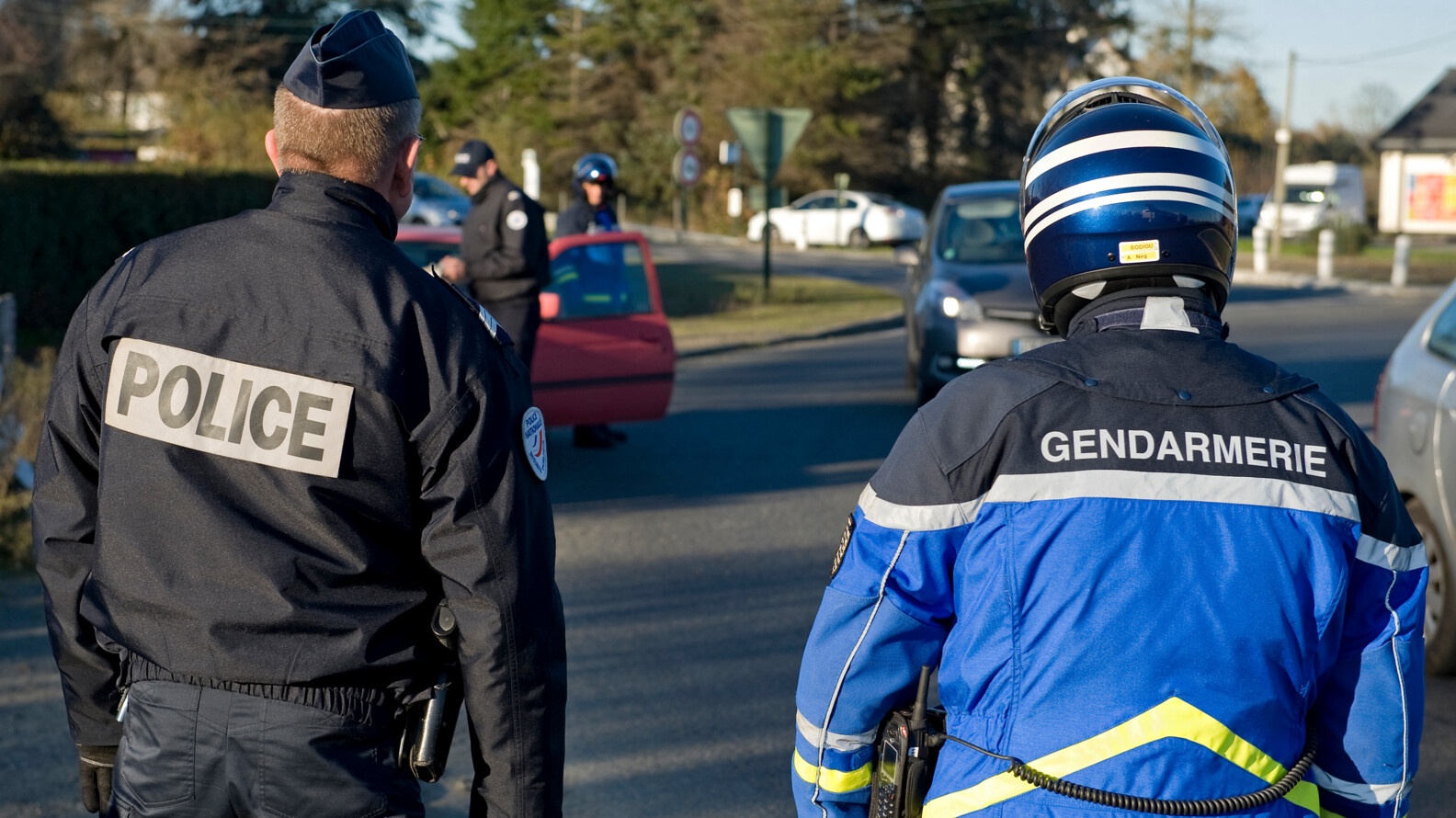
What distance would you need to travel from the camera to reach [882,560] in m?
1.81

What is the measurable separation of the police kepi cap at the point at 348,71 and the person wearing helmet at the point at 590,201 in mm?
7415

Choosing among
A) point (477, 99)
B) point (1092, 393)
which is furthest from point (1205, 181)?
point (477, 99)

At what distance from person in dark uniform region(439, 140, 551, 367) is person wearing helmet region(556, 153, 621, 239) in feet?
4.76

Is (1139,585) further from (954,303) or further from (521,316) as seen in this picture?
(954,303)

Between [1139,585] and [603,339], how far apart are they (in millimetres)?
7124

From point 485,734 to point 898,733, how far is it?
0.68 m

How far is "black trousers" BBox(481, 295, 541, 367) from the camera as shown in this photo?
8.11 metres

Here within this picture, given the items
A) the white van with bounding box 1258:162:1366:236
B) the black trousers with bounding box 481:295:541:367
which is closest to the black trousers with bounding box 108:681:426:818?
the black trousers with bounding box 481:295:541:367

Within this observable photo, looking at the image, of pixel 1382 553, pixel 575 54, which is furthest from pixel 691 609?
pixel 575 54

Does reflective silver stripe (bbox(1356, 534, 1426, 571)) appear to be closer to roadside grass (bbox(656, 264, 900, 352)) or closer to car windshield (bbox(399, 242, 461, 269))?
car windshield (bbox(399, 242, 461, 269))

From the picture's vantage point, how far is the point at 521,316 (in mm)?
8148

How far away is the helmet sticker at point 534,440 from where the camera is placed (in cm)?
222

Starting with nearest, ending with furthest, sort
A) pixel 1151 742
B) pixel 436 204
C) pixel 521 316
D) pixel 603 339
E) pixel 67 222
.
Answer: pixel 1151 742 → pixel 521 316 → pixel 603 339 → pixel 67 222 → pixel 436 204

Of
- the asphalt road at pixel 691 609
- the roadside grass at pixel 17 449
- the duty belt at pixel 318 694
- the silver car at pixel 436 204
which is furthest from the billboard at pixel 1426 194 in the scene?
the duty belt at pixel 318 694
